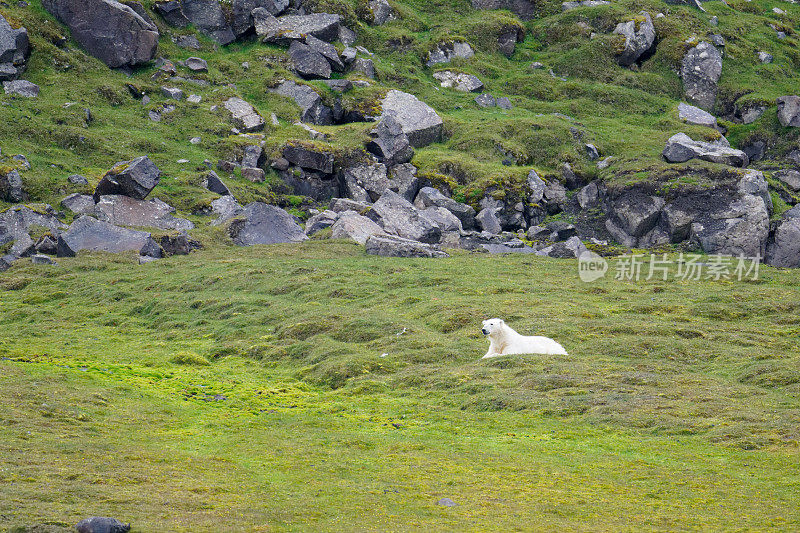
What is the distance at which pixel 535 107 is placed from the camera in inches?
2749

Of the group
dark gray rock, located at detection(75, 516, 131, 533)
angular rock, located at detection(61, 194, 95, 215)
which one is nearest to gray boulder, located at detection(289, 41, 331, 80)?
angular rock, located at detection(61, 194, 95, 215)

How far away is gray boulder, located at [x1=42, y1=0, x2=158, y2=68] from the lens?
2360 inches

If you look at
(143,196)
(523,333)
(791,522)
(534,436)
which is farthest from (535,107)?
(791,522)

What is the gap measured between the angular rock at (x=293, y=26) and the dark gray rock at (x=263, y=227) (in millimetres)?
28980

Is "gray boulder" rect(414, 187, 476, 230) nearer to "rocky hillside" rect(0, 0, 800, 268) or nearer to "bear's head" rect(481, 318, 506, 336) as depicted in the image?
"rocky hillside" rect(0, 0, 800, 268)

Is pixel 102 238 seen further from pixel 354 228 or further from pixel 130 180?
pixel 354 228

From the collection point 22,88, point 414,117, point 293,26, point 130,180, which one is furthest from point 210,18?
point 130,180

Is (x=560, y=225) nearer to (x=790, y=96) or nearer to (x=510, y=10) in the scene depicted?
(x=790, y=96)

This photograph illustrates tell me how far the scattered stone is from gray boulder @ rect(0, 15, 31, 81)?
92 centimetres

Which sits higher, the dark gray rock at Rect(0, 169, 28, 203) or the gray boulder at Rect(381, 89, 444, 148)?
the gray boulder at Rect(381, 89, 444, 148)

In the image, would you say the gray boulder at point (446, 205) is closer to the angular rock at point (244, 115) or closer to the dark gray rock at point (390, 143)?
the dark gray rock at point (390, 143)

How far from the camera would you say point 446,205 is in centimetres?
5191

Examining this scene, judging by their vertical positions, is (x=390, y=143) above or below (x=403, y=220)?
above

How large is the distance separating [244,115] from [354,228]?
20.5m
